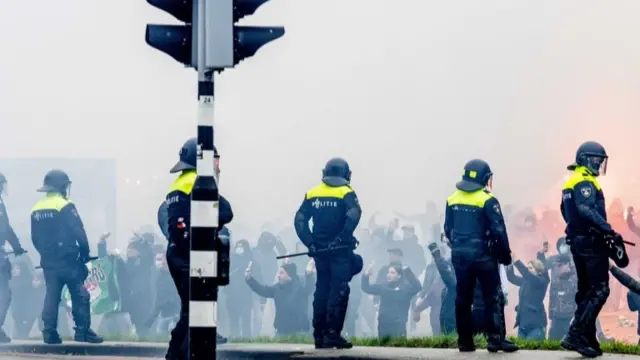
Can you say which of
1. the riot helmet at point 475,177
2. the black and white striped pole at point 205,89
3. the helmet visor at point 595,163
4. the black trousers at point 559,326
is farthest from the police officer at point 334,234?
the black and white striped pole at point 205,89

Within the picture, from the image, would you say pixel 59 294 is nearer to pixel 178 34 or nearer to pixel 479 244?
pixel 479 244

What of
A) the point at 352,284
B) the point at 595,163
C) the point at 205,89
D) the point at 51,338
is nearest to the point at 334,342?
the point at 595,163

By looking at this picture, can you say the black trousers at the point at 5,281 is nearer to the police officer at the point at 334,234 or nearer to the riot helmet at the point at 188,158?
the police officer at the point at 334,234

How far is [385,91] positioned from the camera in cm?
2108

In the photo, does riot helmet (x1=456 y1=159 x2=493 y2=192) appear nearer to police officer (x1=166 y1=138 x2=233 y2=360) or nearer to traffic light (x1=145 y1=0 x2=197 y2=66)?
police officer (x1=166 y1=138 x2=233 y2=360)

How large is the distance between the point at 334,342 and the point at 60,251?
3546 mm

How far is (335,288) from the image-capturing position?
12781 millimetres

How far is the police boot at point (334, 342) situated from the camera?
12.7m

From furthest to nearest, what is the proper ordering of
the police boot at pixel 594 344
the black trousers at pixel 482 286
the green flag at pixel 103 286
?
the green flag at pixel 103 286
the black trousers at pixel 482 286
the police boot at pixel 594 344

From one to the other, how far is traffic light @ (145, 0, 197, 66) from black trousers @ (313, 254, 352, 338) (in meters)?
4.44

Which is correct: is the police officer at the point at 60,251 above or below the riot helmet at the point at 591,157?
below

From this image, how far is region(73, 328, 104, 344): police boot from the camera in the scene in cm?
1493

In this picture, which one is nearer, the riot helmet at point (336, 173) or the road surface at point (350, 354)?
the road surface at point (350, 354)

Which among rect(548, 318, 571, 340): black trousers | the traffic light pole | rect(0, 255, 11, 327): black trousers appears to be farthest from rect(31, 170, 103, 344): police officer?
the traffic light pole
